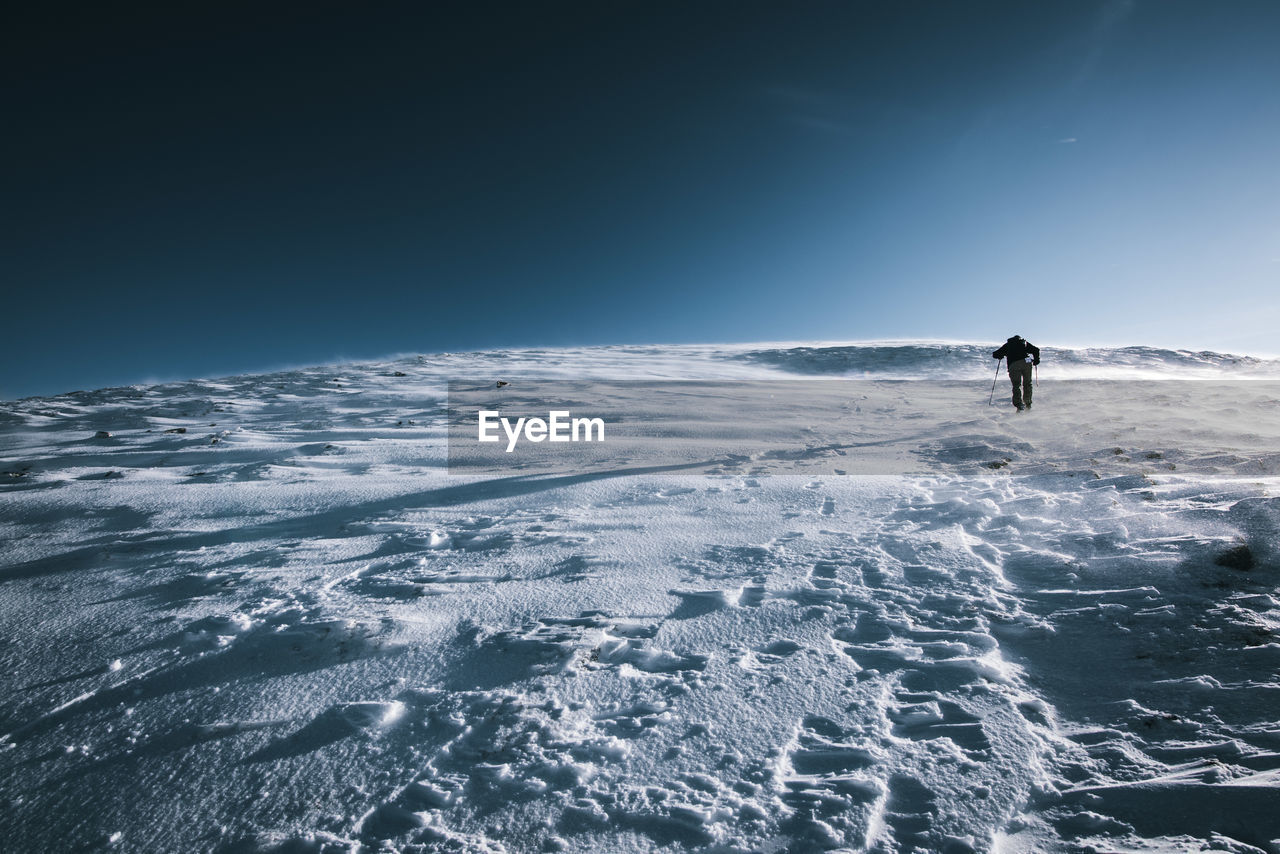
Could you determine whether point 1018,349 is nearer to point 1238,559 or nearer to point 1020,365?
point 1020,365

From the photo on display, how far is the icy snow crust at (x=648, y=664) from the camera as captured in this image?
1.83 m

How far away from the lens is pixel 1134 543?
3553mm

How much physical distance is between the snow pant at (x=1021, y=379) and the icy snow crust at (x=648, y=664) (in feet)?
15.6

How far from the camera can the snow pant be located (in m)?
9.67

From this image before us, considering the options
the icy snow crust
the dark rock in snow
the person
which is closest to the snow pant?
the person

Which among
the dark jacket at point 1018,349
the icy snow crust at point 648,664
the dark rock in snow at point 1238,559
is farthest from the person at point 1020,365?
the dark rock in snow at point 1238,559

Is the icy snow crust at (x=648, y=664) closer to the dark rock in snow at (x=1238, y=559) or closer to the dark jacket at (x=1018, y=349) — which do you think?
the dark rock in snow at (x=1238, y=559)

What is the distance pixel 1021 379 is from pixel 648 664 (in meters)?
10.3

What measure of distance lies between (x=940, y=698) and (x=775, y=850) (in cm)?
110

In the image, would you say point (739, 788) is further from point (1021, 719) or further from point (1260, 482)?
point (1260, 482)

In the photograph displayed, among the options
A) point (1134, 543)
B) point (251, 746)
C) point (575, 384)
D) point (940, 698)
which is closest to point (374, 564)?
point (251, 746)

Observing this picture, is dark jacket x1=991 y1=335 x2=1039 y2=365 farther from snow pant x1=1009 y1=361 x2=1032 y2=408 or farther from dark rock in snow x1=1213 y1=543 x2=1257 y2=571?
dark rock in snow x1=1213 y1=543 x2=1257 y2=571

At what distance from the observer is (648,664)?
2643mm

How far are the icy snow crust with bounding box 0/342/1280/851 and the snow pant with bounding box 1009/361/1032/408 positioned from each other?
187 inches
